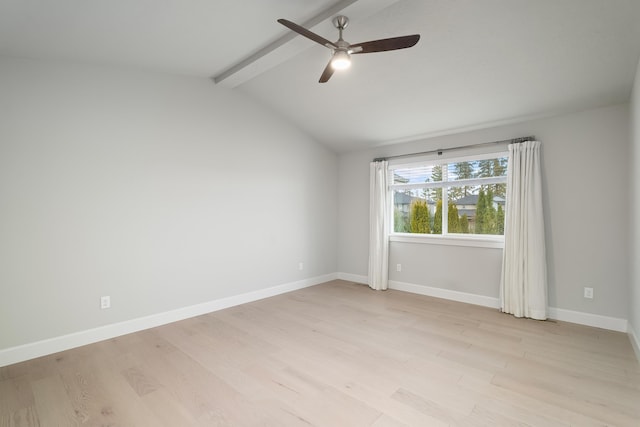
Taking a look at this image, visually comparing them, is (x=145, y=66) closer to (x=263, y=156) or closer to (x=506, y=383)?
(x=263, y=156)

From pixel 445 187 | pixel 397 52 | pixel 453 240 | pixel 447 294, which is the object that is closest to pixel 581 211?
pixel 453 240

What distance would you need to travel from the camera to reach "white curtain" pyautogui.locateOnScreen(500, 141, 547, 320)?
359 centimetres

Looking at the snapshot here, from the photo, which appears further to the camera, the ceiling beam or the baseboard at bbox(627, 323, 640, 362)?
the baseboard at bbox(627, 323, 640, 362)

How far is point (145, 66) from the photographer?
10.9 ft

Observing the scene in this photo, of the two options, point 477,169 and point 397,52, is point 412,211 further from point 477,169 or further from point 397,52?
point 397,52

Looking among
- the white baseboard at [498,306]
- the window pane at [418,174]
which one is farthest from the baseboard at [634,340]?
the window pane at [418,174]

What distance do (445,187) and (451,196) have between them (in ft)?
0.53

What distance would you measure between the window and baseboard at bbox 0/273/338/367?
8.20 ft

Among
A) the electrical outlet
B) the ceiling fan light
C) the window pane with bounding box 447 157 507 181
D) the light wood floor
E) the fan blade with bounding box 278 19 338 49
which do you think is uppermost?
the fan blade with bounding box 278 19 338 49

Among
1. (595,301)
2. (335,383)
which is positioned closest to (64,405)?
(335,383)

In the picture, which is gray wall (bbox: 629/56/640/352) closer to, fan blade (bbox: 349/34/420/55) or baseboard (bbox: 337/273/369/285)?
fan blade (bbox: 349/34/420/55)

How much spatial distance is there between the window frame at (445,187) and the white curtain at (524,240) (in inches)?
10.8

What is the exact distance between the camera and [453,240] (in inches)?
175

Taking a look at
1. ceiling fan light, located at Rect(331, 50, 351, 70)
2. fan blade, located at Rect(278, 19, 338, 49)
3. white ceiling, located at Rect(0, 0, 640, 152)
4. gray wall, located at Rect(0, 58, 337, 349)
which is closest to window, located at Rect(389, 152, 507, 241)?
white ceiling, located at Rect(0, 0, 640, 152)
